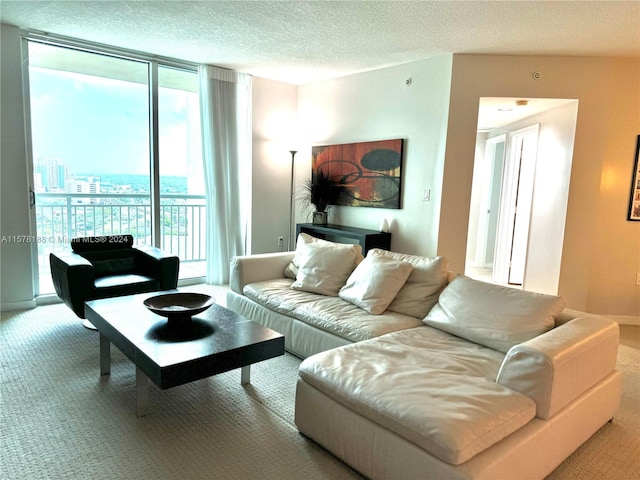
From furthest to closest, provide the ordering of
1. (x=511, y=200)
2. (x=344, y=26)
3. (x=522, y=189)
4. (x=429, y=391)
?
(x=511, y=200), (x=522, y=189), (x=344, y=26), (x=429, y=391)

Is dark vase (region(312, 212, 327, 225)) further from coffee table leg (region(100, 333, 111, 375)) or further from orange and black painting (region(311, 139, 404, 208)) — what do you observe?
coffee table leg (region(100, 333, 111, 375))

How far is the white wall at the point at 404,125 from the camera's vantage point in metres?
4.05

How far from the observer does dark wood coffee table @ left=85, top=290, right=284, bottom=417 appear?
1878mm

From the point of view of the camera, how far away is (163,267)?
341cm

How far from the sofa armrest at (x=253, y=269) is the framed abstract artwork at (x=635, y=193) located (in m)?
3.33

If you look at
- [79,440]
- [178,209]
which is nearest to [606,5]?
[79,440]

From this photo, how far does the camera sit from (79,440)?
76.1 inches

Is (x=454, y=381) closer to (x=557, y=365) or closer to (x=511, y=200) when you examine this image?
(x=557, y=365)

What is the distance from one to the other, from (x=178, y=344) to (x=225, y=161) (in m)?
3.19

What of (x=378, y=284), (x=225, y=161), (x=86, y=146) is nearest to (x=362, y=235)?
(x=378, y=284)

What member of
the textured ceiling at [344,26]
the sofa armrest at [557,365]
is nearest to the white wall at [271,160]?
the textured ceiling at [344,26]

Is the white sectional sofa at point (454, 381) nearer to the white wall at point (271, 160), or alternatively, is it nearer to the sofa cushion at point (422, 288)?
the sofa cushion at point (422, 288)

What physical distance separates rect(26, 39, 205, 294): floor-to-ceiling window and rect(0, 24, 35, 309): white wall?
127 millimetres

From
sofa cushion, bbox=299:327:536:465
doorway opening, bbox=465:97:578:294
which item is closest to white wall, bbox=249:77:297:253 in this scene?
doorway opening, bbox=465:97:578:294
